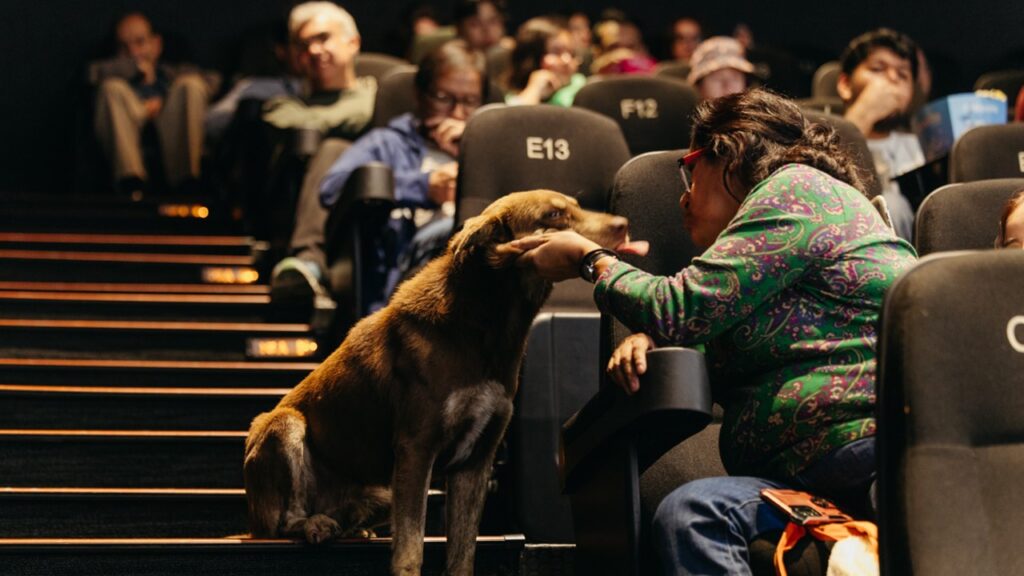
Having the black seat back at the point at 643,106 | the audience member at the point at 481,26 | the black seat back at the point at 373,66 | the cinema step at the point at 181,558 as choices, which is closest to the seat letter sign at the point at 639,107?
the black seat back at the point at 643,106

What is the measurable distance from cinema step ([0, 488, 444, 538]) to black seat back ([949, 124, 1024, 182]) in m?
1.55

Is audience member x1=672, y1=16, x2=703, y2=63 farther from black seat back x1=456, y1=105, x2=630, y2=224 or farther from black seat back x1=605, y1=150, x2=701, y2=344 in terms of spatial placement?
black seat back x1=605, y1=150, x2=701, y2=344

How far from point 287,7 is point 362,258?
15.3ft

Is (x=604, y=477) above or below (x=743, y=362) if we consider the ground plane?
below

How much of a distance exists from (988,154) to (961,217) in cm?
82

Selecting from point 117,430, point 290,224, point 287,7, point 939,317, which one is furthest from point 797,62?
point 939,317

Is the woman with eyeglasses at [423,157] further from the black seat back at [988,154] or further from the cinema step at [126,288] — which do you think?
the black seat back at [988,154]

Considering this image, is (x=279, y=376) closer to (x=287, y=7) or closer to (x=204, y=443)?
(x=204, y=443)

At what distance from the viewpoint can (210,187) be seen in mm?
6469

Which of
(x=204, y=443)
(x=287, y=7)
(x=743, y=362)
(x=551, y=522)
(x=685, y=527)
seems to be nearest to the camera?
(x=685, y=527)

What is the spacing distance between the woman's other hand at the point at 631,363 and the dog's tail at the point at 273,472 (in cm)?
105

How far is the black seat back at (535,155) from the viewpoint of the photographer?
3.51m

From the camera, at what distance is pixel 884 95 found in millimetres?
4445

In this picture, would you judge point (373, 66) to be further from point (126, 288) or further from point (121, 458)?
point (121, 458)
